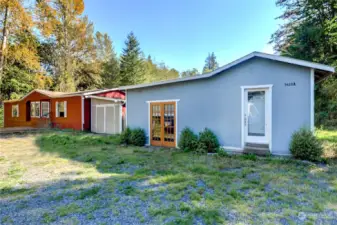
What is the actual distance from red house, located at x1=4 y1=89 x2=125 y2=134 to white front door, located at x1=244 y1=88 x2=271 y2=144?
7.69 m

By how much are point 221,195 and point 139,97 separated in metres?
6.66

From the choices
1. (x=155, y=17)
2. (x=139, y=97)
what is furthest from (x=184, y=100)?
(x=155, y=17)

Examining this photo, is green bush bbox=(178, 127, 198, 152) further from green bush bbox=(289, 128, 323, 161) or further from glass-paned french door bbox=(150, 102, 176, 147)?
green bush bbox=(289, 128, 323, 161)

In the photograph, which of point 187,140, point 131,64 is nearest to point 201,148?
point 187,140

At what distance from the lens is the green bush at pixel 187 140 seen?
763 cm

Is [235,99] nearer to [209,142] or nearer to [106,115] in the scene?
[209,142]

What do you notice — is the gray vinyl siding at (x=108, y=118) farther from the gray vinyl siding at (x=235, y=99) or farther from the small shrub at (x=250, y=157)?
the small shrub at (x=250, y=157)

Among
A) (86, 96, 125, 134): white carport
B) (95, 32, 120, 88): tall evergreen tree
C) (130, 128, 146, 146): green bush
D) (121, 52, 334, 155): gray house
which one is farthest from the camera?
(95, 32, 120, 88): tall evergreen tree

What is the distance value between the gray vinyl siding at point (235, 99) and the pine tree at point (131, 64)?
1861 cm

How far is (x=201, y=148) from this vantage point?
7.35 metres

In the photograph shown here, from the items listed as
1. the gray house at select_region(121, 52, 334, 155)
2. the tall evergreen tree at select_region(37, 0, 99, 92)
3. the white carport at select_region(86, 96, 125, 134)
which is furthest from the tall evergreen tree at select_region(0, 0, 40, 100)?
the gray house at select_region(121, 52, 334, 155)

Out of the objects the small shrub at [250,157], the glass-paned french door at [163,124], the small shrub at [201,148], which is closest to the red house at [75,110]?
the glass-paned french door at [163,124]

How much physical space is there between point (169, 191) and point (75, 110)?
12979 millimetres

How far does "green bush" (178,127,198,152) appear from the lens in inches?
300
